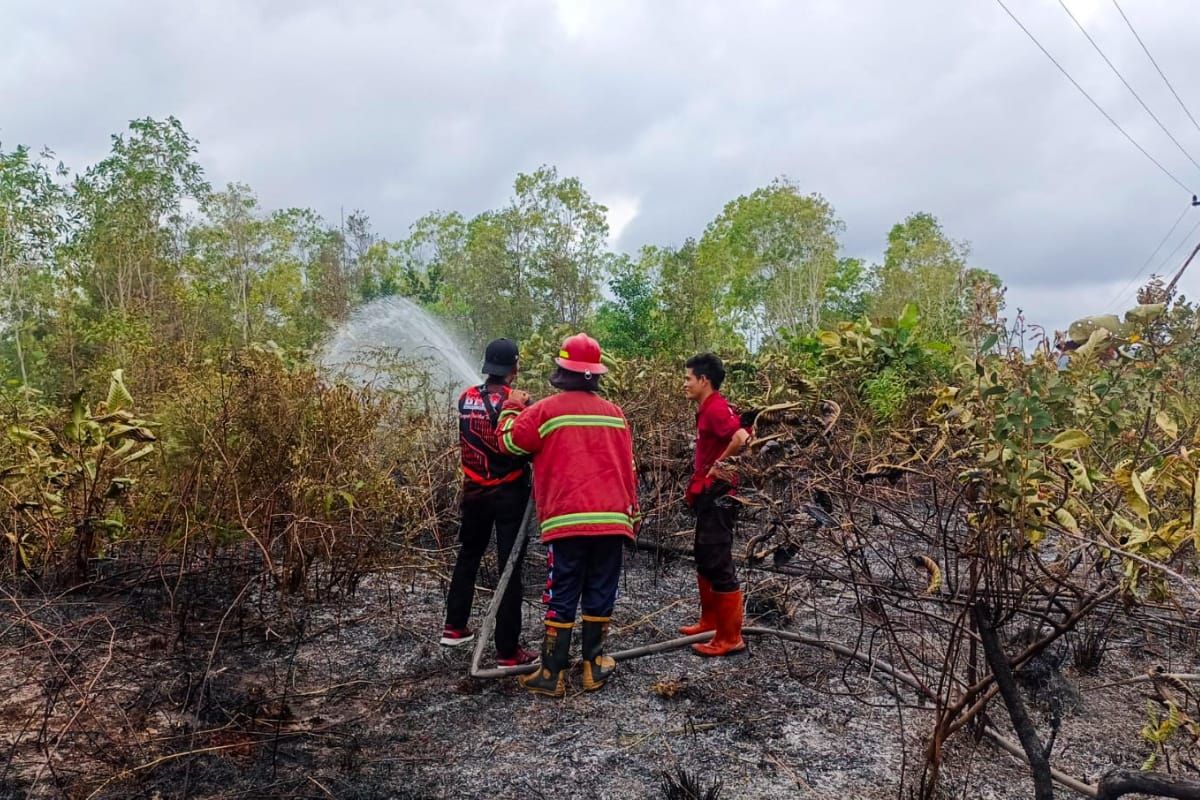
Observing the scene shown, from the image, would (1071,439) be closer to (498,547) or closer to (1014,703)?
(1014,703)

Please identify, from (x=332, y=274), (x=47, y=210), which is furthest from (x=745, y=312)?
(x=47, y=210)

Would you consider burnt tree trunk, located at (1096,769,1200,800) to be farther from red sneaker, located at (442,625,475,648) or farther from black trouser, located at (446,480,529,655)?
red sneaker, located at (442,625,475,648)

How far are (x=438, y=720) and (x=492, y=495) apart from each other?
1136 millimetres

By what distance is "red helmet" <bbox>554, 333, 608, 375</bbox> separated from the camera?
3990 millimetres

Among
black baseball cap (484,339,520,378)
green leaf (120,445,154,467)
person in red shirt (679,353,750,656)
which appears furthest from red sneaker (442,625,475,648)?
green leaf (120,445,154,467)

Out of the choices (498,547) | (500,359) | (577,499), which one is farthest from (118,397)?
(577,499)

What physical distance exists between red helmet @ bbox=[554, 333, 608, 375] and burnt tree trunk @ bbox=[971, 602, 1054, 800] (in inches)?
80.4

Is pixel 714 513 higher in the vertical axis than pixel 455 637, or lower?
higher

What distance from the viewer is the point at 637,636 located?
4.73 metres

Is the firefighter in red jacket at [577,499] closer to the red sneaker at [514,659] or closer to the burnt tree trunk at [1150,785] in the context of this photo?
the red sneaker at [514,659]

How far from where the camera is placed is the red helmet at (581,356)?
3.99m

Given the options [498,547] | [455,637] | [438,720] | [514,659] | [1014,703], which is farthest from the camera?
[455,637]

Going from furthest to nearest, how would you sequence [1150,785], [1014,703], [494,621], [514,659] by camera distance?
[514,659] → [494,621] → [1014,703] → [1150,785]

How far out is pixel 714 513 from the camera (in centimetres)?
442
